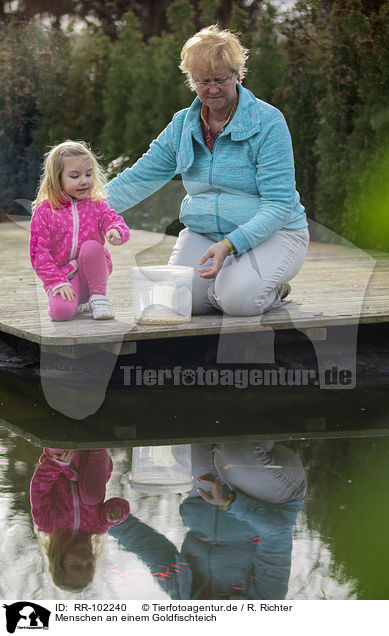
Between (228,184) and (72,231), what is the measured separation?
2.31 ft

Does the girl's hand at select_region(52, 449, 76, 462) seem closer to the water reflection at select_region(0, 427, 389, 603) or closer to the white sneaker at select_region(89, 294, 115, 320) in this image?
the water reflection at select_region(0, 427, 389, 603)

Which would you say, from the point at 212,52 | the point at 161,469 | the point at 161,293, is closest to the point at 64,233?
the point at 161,293

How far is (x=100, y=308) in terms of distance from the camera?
156 inches

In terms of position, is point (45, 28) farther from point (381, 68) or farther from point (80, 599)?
point (80, 599)

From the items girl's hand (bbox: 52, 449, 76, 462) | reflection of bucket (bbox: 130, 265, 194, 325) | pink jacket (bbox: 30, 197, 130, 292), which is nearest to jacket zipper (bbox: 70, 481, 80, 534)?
girl's hand (bbox: 52, 449, 76, 462)

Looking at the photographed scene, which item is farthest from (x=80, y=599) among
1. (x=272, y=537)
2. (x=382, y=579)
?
(x=382, y=579)

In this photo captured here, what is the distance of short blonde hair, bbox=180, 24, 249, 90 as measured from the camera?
365 cm

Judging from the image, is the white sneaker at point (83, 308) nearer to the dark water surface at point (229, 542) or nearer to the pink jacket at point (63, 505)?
the dark water surface at point (229, 542)

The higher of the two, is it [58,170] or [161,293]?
[58,170]

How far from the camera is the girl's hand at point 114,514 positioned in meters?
2.67

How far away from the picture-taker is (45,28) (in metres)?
11.6

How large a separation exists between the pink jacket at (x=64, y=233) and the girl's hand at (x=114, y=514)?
1.36 meters

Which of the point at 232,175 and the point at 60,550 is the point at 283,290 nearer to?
the point at 232,175
